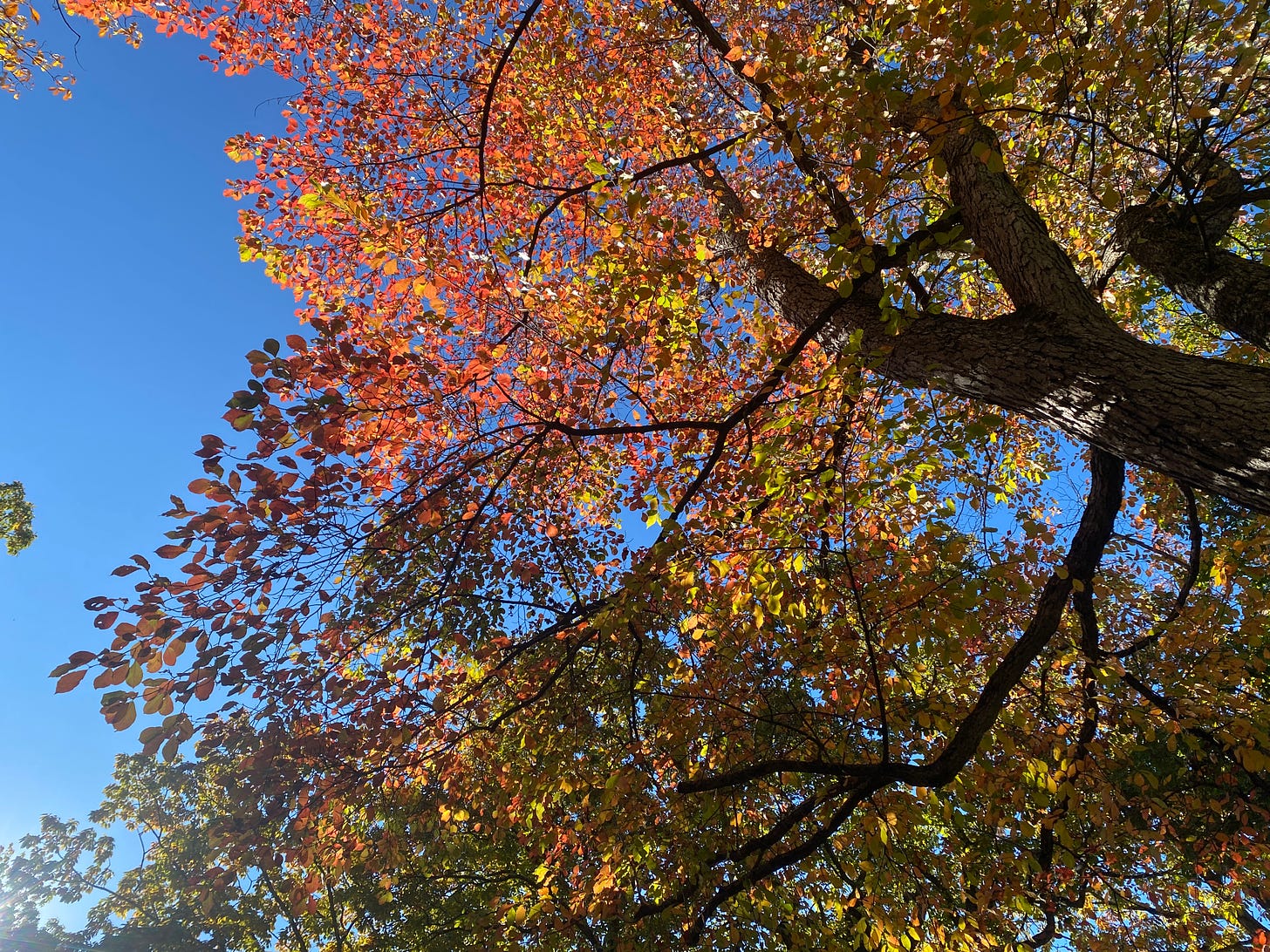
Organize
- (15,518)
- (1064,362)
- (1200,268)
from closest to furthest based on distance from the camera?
(1064,362), (1200,268), (15,518)

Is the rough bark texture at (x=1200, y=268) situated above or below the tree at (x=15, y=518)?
below

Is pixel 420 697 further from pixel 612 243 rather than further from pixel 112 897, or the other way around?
pixel 112 897

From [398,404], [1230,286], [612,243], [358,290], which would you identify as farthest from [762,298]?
[358,290]

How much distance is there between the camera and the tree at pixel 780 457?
3029 mm

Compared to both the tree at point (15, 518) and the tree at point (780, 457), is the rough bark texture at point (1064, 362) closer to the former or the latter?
the tree at point (780, 457)

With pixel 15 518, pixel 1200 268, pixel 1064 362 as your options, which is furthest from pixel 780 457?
pixel 15 518

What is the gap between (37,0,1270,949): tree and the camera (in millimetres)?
3029

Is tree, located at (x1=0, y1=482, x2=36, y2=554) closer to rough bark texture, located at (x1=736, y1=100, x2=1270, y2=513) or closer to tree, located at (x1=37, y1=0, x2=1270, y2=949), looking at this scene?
tree, located at (x1=37, y1=0, x2=1270, y2=949)

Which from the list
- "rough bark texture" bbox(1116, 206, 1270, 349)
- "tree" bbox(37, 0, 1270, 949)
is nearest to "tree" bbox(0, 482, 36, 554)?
"tree" bbox(37, 0, 1270, 949)

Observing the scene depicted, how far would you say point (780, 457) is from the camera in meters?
4.32

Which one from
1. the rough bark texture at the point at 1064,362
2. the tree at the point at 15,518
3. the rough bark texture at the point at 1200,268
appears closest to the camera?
the rough bark texture at the point at 1064,362

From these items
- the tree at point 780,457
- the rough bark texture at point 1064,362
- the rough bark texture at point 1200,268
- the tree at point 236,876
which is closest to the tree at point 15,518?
the tree at point 236,876

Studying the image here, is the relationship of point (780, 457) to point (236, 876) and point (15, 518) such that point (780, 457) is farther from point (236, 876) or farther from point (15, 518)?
point (15, 518)

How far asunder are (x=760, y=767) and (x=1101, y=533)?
3354 mm
